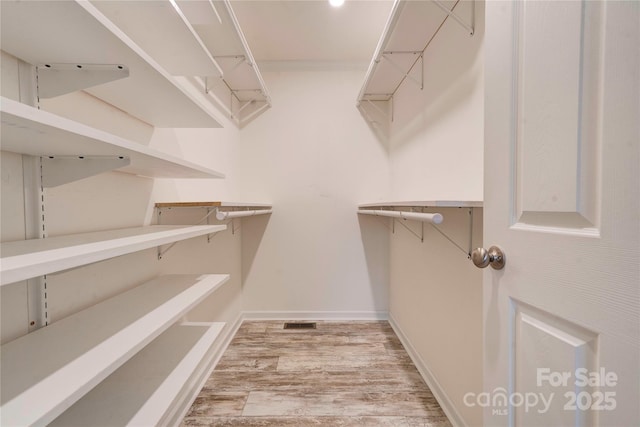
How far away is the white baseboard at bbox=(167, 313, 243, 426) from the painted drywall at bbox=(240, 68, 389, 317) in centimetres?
33

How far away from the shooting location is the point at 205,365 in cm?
155

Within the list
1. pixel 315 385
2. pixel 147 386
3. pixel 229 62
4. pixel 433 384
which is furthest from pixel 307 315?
pixel 229 62

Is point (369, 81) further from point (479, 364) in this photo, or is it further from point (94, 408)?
point (94, 408)

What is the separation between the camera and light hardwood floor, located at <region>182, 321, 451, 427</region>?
1276 mm

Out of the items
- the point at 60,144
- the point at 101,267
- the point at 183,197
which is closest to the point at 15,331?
the point at 101,267

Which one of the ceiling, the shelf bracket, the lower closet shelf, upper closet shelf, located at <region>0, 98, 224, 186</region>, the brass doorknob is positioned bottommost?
the lower closet shelf

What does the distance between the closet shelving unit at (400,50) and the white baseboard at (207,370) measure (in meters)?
2.11

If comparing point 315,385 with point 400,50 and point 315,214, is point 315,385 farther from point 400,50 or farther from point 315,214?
point 400,50

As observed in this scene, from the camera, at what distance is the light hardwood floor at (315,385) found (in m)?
1.28

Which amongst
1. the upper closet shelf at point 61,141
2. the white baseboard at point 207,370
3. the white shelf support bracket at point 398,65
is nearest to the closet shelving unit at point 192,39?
the upper closet shelf at point 61,141

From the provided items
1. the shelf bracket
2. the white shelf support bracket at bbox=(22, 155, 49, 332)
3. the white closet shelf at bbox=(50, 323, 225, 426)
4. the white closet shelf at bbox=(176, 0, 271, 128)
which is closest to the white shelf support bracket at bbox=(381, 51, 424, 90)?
the white closet shelf at bbox=(176, 0, 271, 128)

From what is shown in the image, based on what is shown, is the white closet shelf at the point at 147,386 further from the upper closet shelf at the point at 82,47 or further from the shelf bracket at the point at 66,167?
the upper closet shelf at the point at 82,47

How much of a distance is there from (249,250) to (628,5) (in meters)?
2.35

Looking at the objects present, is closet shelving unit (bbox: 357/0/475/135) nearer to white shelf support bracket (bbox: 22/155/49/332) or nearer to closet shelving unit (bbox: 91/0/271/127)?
closet shelving unit (bbox: 91/0/271/127)
